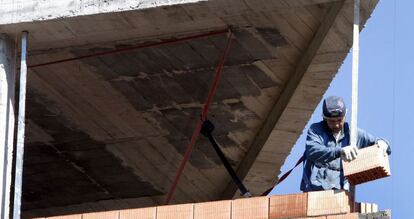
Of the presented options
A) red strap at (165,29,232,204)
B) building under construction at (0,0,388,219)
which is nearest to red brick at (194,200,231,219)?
building under construction at (0,0,388,219)

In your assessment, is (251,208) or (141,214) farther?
(141,214)

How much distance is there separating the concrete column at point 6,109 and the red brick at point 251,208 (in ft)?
10.1

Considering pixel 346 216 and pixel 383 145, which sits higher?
pixel 383 145

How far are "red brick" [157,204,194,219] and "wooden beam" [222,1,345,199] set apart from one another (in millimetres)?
3058

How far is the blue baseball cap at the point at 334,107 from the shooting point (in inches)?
853

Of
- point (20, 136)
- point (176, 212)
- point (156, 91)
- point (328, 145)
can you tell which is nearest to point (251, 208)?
point (176, 212)

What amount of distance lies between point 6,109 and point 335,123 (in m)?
4.11

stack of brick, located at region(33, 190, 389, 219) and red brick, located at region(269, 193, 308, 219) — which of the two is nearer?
stack of brick, located at region(33, 190, 389, 219)

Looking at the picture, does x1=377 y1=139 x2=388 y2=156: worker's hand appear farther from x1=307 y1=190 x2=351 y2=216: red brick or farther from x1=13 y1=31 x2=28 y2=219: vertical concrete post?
x1=13 y1=31 x2=28 y2=219: vertical concrete post

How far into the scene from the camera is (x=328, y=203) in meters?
21.0

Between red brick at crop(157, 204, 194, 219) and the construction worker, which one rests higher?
the construction worker

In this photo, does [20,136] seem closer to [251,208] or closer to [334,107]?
[251,208]

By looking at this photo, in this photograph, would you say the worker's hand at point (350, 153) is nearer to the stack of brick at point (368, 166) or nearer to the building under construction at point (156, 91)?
the stack of brick at point (368, 166)

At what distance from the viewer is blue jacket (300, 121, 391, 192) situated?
71.4 feet
